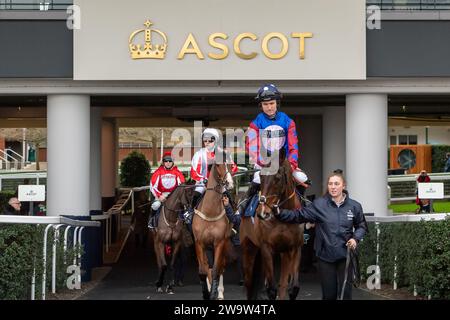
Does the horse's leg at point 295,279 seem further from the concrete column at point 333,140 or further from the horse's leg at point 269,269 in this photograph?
the concrete column at point 333,140

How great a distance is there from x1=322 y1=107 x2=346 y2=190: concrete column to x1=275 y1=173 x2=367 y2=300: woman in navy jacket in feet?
40.8

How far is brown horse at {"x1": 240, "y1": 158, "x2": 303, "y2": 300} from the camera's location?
1021 centimetres

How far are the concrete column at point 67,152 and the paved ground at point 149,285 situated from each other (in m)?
1.57

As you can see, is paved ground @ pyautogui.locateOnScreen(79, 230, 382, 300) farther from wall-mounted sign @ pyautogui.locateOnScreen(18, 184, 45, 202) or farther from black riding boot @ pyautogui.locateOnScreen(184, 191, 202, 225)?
wall-mounted sign @ pyautogui.locateOnScreen(18, 184, 45, 202)

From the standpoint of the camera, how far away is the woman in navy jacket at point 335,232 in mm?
9242

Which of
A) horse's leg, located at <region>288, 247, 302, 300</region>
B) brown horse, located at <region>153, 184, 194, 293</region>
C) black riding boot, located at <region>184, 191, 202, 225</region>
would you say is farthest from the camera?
brown horse, located at <region>153, 184, 194, 293</region>

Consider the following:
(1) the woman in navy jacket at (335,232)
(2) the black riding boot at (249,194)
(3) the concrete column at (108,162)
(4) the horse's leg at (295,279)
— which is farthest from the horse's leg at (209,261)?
(3) the concrete column at (108,162)

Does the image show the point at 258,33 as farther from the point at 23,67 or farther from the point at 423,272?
the point at 423,272

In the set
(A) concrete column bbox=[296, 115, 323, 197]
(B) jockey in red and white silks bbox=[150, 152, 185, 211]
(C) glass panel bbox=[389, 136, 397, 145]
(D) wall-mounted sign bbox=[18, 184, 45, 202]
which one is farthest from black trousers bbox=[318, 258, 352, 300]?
(C) glass panel bbox=[389, 136, 397, 145]

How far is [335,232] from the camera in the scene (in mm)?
9250

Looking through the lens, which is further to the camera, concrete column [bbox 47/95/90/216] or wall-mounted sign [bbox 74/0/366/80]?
Answer: concrete column [bbox 47/95/90/216]

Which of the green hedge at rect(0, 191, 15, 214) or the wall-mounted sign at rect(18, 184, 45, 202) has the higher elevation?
the wall-mounted sign at rect(18, 184, 45, 202)

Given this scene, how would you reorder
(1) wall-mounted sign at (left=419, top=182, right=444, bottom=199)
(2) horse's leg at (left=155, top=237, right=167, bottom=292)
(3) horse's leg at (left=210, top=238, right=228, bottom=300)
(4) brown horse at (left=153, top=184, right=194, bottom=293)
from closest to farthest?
(3) horse's leg at (left=210, top=238, right=228, bottom=300)
(2) horse's leg at (left=155, top=237, right=167, bottom=292)
(4) brown horse at (left=153, top=184, right=194, bottom=293)
(1) wall-mounted sign at (left=419, top=182, right=444, bottom=199)

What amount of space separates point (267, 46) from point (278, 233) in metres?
6.43
